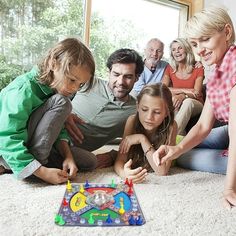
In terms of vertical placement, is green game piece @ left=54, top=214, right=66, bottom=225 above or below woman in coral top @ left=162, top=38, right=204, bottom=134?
below

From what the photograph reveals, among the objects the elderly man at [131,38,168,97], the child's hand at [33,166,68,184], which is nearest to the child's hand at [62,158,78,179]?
the child's hand at [33,166,68,184]

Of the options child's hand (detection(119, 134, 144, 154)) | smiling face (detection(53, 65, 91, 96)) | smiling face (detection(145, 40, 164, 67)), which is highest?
smiling face (detection(145, 40, 164, 67))

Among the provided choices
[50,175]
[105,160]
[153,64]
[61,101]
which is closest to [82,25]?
[153,64]

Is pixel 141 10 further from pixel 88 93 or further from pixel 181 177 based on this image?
pixel 181 177

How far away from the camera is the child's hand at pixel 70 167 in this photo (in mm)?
1031

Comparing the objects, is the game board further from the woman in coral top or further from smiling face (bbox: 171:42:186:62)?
smiling face (bbox: 171:42:186:62)

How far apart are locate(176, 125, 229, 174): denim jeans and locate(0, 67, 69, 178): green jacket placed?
0.65 meters

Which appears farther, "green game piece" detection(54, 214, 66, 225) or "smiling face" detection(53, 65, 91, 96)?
"smiling face" detection(53, 65, 91, 96)

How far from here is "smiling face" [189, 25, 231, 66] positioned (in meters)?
0.95

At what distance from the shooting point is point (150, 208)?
32.4 inches

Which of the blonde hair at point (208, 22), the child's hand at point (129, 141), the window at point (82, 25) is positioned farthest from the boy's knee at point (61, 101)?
the window at point (82, 25)

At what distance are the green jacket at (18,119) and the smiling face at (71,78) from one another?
0.19ft

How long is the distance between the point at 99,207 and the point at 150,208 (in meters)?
0.14

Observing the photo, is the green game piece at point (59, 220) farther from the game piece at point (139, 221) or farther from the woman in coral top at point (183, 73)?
the woman in coral top at point (183, 73)
